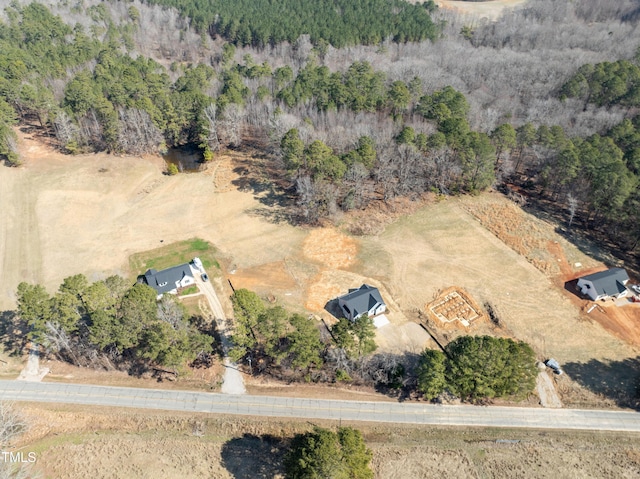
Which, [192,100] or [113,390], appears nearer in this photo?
[113,390]

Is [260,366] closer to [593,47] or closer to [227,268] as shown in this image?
[227,268]

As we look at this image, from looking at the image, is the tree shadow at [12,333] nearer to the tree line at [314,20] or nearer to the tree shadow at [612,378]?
the tree shadow at [612,378]

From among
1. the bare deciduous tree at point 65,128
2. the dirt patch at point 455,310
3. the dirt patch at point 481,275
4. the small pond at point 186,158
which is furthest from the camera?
the small pond at point 186,158

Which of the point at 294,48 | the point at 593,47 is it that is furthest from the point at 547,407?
the point at 593,47

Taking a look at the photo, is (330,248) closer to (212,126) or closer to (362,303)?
(362,303)

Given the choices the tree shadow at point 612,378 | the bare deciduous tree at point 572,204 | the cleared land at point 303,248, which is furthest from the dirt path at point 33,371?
the bare deciduous tree at point 572,204

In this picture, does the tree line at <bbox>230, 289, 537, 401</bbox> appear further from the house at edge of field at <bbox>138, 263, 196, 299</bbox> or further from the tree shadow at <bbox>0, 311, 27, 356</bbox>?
the tree shadow at <bbox>0, 311, 27, 356</bbox>
